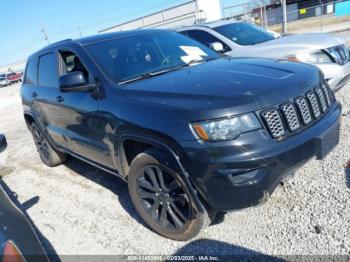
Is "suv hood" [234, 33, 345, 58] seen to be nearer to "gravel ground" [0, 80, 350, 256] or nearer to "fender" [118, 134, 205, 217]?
"gravel ground" [0, 80, 350, 256]

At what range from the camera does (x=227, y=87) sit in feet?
8.39

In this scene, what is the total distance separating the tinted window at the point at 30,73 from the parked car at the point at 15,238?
335cm

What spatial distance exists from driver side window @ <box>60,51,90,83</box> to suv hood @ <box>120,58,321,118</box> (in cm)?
79

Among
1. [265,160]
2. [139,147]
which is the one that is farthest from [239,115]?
[139,147]

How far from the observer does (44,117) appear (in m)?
4.74

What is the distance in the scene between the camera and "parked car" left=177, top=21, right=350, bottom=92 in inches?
200

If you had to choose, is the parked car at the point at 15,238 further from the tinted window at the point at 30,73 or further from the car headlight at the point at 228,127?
the tinted window at the point at 30,73

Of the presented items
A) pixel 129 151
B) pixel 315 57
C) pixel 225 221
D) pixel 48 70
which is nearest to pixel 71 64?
pixel 48 70

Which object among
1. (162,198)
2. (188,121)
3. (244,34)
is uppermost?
(188,121)

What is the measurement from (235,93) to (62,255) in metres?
2.24

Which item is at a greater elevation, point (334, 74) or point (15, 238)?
point (15, 238)

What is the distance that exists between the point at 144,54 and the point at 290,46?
3048mm

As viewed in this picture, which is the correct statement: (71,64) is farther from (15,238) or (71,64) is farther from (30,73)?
(15,238)

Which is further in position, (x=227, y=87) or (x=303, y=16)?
(x=303, y=16)
